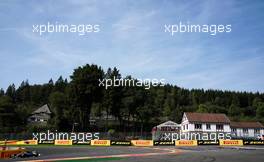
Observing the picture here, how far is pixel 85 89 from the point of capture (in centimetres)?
9538

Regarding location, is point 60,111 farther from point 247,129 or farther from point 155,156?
point 155,156

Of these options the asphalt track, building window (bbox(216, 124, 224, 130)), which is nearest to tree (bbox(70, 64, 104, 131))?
building window (bbox(216, 124, 224, 130))

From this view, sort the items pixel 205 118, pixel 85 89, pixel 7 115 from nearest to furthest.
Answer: pixel 85 89, pixel 205 118, pixel 7 115

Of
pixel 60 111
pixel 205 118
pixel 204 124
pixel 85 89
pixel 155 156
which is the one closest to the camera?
pixel 155 156

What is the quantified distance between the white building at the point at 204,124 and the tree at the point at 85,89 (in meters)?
28.2

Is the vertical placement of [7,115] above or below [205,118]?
above

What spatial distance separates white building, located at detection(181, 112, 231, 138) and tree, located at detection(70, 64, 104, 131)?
28156mm

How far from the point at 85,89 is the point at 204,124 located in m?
37.6

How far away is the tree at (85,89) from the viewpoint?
95188mm

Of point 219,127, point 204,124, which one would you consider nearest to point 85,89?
point 204,124

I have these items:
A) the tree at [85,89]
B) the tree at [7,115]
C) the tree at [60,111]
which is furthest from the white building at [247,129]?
the tree at [7,115]

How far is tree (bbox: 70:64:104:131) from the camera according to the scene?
312 feet

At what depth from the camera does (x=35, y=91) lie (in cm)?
19925

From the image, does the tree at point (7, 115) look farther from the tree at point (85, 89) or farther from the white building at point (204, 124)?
the white building at point (204, 124)
